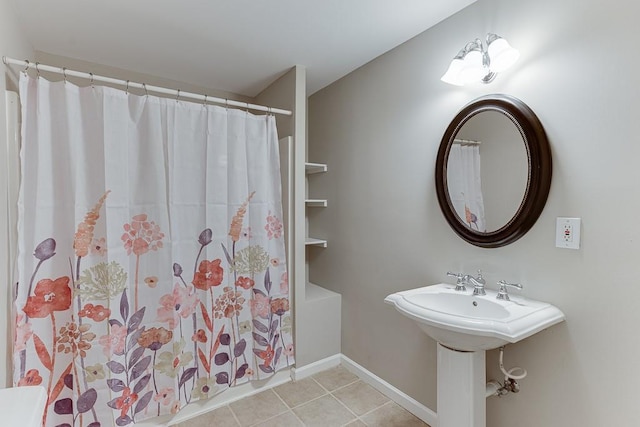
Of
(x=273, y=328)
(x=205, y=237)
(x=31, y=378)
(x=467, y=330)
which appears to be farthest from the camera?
(x=273, y=328)

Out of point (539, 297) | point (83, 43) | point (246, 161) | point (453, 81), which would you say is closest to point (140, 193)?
point (246, 161)

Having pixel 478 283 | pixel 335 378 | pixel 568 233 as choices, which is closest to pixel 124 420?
pixel 335 378

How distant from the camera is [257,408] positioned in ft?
6.54

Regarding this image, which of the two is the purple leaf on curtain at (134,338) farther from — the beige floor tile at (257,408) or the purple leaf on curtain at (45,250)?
the beige floor tile at (257,408)

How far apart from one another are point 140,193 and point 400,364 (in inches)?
78.4

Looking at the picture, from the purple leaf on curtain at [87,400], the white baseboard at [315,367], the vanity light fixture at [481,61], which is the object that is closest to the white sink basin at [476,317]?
the vanity light fixture at [481,61]

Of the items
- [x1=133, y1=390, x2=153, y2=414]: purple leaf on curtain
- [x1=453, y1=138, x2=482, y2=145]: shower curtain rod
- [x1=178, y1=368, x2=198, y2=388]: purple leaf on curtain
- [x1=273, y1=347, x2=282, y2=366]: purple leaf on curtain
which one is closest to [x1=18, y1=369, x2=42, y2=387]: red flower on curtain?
[x1=133, y1=390, x2=153, y2=414]: purple leaf on curtain

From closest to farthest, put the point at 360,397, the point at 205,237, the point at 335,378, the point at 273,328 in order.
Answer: the point at 205,237
the point at 360,397
the point at 273,328
the point at 335,378

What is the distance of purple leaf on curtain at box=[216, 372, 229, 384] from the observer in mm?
2006

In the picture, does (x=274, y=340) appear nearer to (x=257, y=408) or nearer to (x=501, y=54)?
(x=257, y=408)

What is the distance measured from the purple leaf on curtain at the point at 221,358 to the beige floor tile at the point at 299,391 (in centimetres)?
46

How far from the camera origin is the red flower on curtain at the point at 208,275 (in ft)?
6.39

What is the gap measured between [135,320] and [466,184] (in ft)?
6.70

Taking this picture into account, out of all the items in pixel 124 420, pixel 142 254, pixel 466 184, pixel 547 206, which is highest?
pixel 466 184
